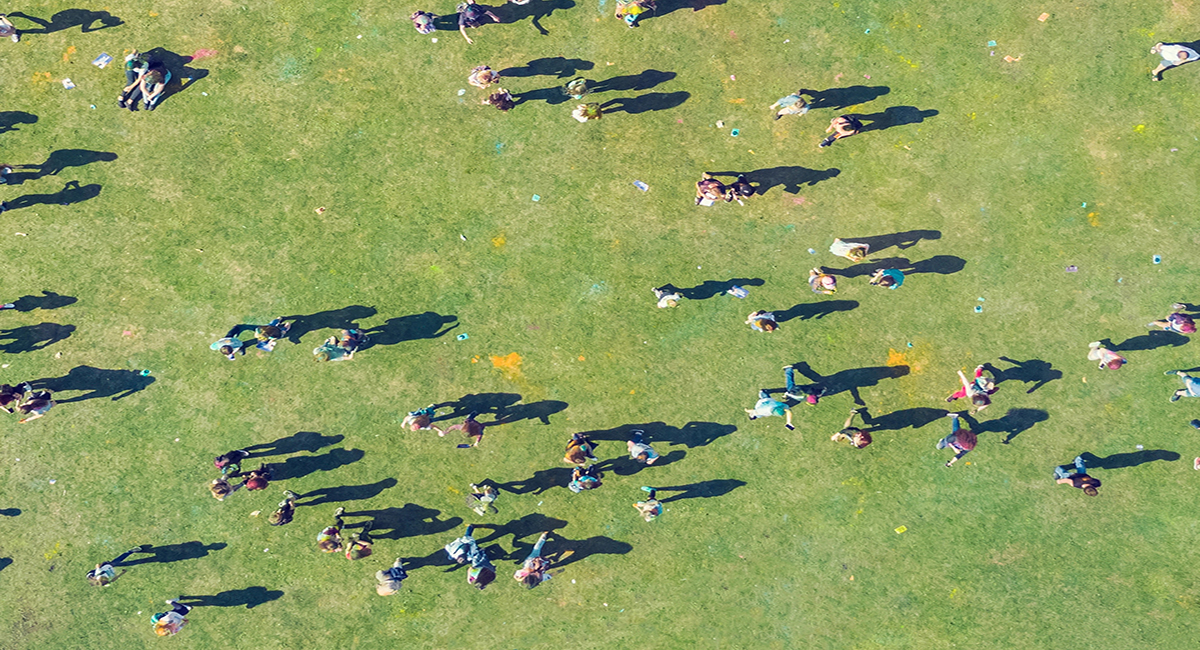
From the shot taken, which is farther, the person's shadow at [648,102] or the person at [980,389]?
the person's shadow at [648,102]

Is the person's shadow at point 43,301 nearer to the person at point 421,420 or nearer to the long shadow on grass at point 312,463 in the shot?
the long shadow on grass at point 312,463

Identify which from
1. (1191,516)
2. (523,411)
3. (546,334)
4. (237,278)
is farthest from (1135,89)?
(237,278)

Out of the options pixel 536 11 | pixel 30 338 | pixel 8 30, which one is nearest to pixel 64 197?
pixel 30 338

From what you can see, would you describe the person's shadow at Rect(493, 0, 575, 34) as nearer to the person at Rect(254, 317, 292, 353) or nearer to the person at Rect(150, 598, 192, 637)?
the person at Rect(254, 317, 292, 353)

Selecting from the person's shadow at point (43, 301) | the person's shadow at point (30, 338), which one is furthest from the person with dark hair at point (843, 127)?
the person's shadow at point (30, 338)

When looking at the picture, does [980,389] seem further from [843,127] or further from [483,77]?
[483,77]

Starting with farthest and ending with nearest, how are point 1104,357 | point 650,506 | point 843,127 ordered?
point 650,506 < point 843,127 < point 1104,357

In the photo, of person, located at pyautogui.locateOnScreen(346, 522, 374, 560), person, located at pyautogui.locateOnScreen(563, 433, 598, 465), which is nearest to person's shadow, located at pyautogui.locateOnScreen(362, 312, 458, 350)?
person, located at pyautogui.locateOnScreen(563, 433, 598, 465)
